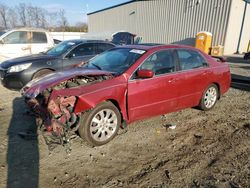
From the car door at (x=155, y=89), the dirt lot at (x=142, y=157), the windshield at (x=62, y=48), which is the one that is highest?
the windshield at (x=62, y=48)

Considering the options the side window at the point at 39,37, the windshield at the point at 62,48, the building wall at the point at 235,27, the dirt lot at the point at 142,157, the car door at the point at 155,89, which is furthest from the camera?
the building wall at the point at 235,27

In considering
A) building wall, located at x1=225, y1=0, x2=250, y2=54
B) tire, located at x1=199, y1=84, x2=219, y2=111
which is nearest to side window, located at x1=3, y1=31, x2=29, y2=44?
tire, located at x1=199, y1=84, x2=219, y2=111

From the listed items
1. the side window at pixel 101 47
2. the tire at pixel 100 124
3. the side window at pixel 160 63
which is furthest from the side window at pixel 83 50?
the tire at pixel 100 124

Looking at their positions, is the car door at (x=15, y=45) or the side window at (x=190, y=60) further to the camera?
the car door at (x=15, y=45)

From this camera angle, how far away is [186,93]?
5.01m

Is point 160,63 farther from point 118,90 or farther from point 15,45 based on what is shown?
point 15,45

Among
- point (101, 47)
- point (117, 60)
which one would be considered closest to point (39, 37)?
point (101, 47)

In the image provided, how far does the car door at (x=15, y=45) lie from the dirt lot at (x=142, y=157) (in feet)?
19.4

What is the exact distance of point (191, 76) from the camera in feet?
16.4

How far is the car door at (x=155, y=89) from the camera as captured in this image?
419 cm

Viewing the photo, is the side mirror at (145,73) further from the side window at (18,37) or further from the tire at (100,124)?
the side window at (18,37)

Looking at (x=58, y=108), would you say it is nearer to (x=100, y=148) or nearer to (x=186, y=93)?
(x=100, y=148)

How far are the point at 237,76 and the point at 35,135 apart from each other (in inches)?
326

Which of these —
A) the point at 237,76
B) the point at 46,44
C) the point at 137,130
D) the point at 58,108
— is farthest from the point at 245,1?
the point at 58,108
